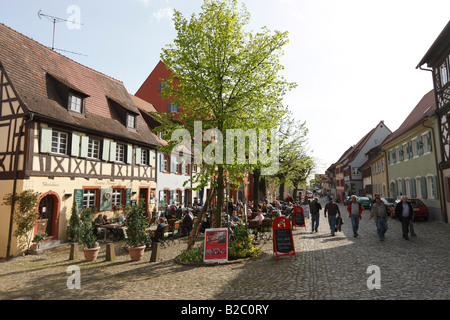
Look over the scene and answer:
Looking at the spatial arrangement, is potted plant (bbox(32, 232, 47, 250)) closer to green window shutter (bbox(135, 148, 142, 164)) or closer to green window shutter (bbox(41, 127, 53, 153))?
green window shutter (bbox(41, 127, 53, 153))

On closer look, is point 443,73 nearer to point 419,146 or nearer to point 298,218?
point 419,146

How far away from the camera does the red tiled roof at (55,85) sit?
13.4 metres

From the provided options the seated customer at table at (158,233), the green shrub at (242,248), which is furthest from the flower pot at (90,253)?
the green shrub at (242,248)

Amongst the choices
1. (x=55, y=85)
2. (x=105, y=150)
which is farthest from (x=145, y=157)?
(x=55, y=85)

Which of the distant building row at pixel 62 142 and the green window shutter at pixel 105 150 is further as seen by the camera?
the green window shutter at pixel 105 150

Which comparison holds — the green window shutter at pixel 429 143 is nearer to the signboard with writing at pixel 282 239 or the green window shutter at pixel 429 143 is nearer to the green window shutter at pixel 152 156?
the signboard with writing at pixel 282 239

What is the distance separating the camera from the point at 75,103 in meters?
15.6

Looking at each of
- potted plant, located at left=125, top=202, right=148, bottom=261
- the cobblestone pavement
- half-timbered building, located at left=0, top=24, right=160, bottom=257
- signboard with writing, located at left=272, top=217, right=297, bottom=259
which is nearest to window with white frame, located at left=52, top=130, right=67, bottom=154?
half-timbered building, located at left=0, top=24, right=160, bottom=257

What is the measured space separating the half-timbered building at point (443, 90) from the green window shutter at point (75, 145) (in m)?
18.8

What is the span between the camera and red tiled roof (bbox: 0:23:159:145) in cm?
1343

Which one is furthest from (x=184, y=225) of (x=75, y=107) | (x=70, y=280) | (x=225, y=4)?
(x=225, y=4)

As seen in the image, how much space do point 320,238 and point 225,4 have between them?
9954mm
